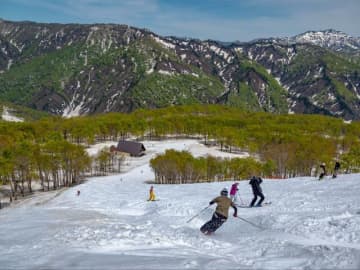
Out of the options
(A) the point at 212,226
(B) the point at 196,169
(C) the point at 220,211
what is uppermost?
(C) the point at 220,211

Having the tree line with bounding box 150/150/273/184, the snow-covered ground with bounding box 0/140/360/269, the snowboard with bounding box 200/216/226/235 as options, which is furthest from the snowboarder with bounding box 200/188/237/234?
the tree line with bounding box 150/150/273/184

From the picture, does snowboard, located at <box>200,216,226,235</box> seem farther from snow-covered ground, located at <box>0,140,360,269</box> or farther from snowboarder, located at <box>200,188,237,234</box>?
snow-covered ground, located at <box>0,140,360,269</box>

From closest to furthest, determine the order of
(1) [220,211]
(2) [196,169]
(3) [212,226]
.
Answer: (1) [220,211] < (3) [212,226] < (2) [196,169]

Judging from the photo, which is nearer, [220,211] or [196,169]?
Result: [220,211]

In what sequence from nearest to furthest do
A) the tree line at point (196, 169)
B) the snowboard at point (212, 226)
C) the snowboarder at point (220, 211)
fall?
the snowboarder at point (220, 211) < the snowboard at point (212, 226) < the tree line at point (196, 169)

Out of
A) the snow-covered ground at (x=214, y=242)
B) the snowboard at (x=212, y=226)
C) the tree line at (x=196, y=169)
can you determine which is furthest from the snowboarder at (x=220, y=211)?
the tree line at (x=196, y=169)

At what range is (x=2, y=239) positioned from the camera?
21938 mm

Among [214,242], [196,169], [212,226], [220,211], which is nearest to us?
[214,242]

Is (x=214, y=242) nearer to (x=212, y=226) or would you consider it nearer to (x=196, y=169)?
(x=212, y=226)

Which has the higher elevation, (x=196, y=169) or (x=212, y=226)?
(x=212, y=226)

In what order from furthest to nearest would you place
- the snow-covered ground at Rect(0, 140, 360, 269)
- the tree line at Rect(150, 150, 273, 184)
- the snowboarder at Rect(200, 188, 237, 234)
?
the tree line at Rect(150, 150, 273, 184)
the snowboarder at Rect(200, 188, 237, 234)
the snow-covered ground at Rect(0, 140, 360, 269)

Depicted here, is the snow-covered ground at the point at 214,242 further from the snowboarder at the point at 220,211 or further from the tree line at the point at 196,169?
the tree line at the point at 196,169

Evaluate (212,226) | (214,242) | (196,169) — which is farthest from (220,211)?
(196,169)

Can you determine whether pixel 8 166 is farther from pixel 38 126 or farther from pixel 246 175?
pixel 38 126
